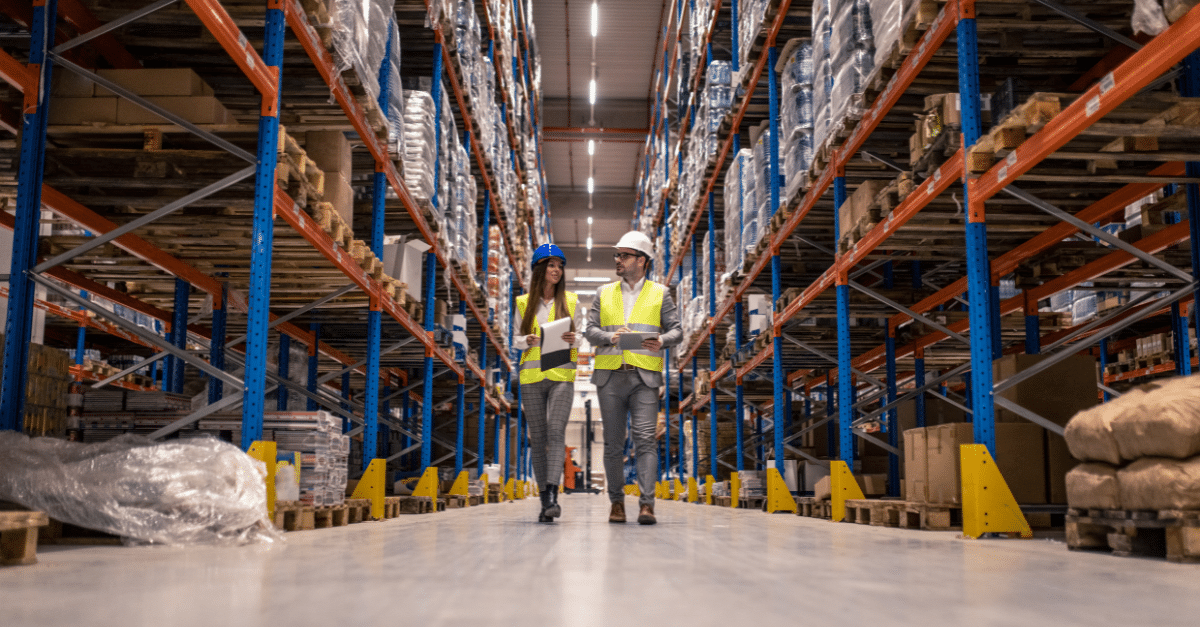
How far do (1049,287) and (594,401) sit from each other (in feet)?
74.1

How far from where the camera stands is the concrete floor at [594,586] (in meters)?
1.92

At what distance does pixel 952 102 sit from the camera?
16.7 ft

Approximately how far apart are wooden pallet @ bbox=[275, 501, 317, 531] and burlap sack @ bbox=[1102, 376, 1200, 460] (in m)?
3.89

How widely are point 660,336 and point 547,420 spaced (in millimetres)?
877

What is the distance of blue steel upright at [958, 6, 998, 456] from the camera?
453 cm

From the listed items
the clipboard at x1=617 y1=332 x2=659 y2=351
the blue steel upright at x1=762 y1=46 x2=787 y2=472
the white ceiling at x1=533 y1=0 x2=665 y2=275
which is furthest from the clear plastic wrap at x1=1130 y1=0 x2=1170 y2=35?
the white ceiling at x1=533 y1=0 x2=665 y2=275

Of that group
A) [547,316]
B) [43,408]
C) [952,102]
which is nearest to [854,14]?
[952,102]

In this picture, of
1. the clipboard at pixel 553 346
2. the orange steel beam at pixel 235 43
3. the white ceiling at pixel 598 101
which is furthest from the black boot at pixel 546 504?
the white ceiling at pixel 598 101

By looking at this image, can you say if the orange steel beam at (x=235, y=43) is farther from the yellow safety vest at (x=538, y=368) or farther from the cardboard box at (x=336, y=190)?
the yellow safety vest at (x=538, y=368)

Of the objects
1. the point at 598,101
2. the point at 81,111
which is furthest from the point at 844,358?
the point at 598,101

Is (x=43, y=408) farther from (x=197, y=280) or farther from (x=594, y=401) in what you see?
(x=594, y=401)

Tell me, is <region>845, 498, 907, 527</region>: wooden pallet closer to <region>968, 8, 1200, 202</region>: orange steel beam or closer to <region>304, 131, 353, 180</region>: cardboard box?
<region>968, 8, 1200, 202</region>: orange steel beam

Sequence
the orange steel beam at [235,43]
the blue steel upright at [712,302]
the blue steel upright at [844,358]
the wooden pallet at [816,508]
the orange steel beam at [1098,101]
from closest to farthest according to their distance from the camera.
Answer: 1. the orange steel beam at [1098,101]
2. the orange steel beam at [235,43]
3. the blue steel upright at [844,358]
4. the wooden pallet at [816,508]
5. the blue steel upright at [712,302]

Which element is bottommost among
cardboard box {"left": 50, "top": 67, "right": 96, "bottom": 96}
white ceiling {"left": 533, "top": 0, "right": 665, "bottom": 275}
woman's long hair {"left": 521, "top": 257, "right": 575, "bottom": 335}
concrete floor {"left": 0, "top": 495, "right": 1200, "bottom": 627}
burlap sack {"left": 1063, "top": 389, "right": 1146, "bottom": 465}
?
concrete floor {"left": 0, "top": 495, "right": 1200, "bottom": 627}
